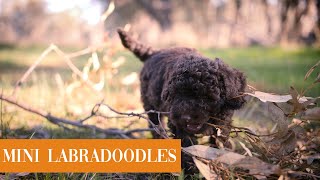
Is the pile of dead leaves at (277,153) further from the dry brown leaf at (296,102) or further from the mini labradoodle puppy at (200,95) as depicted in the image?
the mini labradoodle puppy at (200,95)

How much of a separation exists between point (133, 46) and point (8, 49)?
15.7m

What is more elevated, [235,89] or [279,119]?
[235,89]

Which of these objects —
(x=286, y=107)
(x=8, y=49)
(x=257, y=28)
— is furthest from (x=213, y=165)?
(x=257, y=28)

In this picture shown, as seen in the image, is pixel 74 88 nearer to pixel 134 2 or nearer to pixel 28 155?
pixel 28 155

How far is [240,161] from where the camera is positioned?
2.09 m

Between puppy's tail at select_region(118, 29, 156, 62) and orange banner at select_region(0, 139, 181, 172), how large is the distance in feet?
5.27

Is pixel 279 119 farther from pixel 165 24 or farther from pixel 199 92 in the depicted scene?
pixel 165 24

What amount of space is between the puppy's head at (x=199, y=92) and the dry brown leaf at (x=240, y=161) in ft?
0.99

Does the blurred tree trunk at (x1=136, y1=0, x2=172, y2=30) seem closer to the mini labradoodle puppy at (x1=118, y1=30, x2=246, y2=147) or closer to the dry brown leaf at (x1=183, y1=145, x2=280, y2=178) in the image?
the mini labradoodle puppy at (x1=118, y1=30, x2=246, y2=147)

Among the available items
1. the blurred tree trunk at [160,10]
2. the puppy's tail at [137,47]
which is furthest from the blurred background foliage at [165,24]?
the puppy's tail at [137,47]

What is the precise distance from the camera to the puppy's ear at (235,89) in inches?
102

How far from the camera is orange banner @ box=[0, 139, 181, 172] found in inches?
90.0

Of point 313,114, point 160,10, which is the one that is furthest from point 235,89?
point 160,10

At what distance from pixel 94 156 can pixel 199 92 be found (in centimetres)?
76
